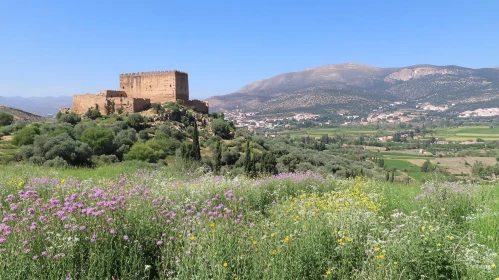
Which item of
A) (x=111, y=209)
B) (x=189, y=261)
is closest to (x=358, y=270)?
(x=189, y=261)

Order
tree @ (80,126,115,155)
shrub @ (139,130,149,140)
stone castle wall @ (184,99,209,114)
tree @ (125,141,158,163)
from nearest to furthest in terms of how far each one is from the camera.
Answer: tree @ (125,141,158,163) < tree @ (80,126,115,155) < shrub @ (139,130,149,140) < stone castle wall @ (184,99,209,114)

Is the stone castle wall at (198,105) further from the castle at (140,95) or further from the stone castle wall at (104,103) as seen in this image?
the stone castle wall at (104,103)

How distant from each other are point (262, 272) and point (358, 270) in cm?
120

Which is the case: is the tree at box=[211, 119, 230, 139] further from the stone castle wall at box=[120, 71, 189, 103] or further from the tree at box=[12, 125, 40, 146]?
the tree at box=[12, 125, 40, 146]

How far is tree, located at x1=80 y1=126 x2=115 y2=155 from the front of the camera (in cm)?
3756

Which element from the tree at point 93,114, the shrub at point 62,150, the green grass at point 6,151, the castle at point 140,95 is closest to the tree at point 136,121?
the castle at point 140,95

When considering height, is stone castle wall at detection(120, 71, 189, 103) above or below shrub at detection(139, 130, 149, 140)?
above

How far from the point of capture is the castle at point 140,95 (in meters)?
53.7

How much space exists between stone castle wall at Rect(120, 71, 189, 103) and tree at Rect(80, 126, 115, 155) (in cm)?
1995

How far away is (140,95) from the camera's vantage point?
60.6m

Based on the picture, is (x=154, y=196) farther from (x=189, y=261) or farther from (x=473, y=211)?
(x=473, y=211)

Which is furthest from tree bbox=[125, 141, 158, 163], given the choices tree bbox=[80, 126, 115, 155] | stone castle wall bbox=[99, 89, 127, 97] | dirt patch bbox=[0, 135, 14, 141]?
stone castle wall bbox=[99, 89, 127, 97]

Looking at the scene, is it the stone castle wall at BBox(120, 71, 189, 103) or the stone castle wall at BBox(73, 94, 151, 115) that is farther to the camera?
the stone castle wall at BBox(120, 71, 189, 103)

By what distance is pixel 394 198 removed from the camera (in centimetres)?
820
